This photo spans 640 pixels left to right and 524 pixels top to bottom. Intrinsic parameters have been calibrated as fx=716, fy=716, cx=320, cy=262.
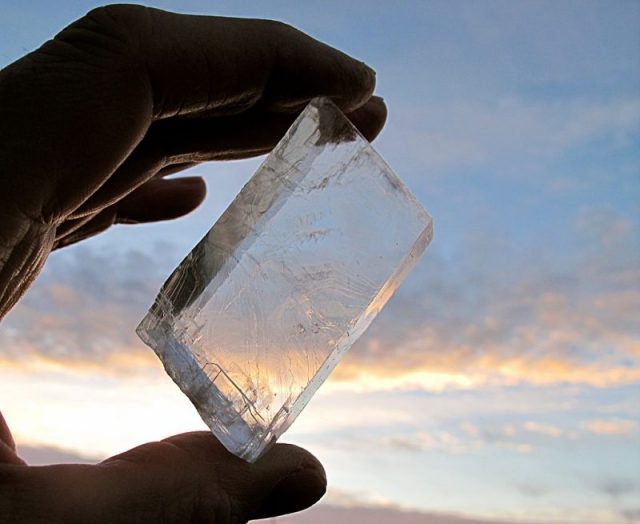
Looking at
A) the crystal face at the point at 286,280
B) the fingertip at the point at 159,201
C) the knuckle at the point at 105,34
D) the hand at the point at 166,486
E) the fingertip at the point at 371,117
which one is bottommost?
the hand at the point at 166,486

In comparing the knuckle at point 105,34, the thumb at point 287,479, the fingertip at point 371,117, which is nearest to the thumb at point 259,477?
the thumb at point 287,479

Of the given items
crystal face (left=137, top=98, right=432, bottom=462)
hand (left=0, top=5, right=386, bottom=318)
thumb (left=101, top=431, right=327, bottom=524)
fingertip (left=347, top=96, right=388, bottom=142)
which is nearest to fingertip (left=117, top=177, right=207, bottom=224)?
hand (left=0, top=5, right=386, bottom=318)

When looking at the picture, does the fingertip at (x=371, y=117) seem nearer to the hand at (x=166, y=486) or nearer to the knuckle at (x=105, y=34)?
the knuckle at (x=105, y=34)

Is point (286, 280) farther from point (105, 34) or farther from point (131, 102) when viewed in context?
point (105, 34)

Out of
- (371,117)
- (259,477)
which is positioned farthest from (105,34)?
(259,477)

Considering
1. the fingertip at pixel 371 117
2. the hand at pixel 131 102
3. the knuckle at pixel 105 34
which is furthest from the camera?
the fingertip at pixel 371 117

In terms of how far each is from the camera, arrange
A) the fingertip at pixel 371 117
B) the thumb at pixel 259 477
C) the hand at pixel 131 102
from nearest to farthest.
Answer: the hand at pixel 131 102, the thumb at pixel 259 477, the fingertip at pixel 371 117

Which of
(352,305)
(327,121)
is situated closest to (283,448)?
(352,305)
